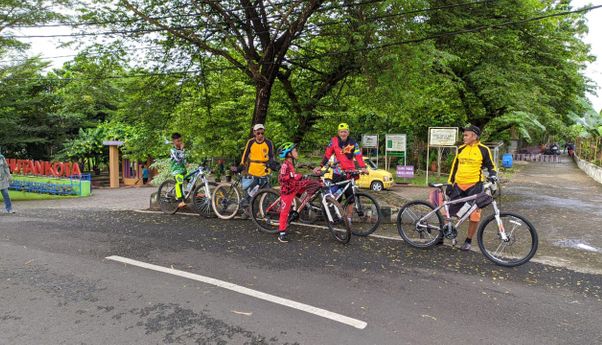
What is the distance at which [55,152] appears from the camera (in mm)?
27656

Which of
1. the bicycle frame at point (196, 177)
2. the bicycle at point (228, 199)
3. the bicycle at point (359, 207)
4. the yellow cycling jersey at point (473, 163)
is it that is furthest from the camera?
the bicycle frame at point (196, 177)

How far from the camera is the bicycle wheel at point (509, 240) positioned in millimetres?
5312

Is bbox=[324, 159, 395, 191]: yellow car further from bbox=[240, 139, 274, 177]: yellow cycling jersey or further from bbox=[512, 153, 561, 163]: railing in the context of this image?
bbox=[512, 153, 561, 163]: railing

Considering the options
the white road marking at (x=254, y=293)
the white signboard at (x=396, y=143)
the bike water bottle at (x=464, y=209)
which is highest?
the white signboard at (x=396, y=143)

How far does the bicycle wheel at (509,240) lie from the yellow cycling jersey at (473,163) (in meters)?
0.67

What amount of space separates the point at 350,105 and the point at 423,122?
43.4ft

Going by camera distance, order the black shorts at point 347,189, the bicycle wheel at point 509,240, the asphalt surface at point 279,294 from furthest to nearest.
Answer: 1. the black shorts at point 347,189
2. the bicycle wheel at point 509,240
3. the asphalt surface at point 279,294

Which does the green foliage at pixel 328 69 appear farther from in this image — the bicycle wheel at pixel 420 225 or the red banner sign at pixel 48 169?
the red banner sign at pixel 48 169

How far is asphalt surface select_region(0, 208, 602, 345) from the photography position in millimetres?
3400

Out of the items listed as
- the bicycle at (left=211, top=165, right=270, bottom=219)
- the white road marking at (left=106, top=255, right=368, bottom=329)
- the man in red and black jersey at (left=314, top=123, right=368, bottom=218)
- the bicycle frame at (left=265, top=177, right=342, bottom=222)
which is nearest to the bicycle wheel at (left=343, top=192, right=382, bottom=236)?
the man in red and black jersey at (left=314, top=123, right=368, bottom=218)

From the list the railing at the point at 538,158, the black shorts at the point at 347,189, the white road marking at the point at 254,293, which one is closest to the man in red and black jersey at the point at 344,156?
the black shorts at the point at 347,189

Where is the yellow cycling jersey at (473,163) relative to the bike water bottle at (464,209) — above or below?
above

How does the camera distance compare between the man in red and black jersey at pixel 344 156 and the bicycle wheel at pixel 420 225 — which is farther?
the man in red and black jersey at pixel 344 156

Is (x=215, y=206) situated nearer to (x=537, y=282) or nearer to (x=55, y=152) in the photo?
(x=537, y=282)
